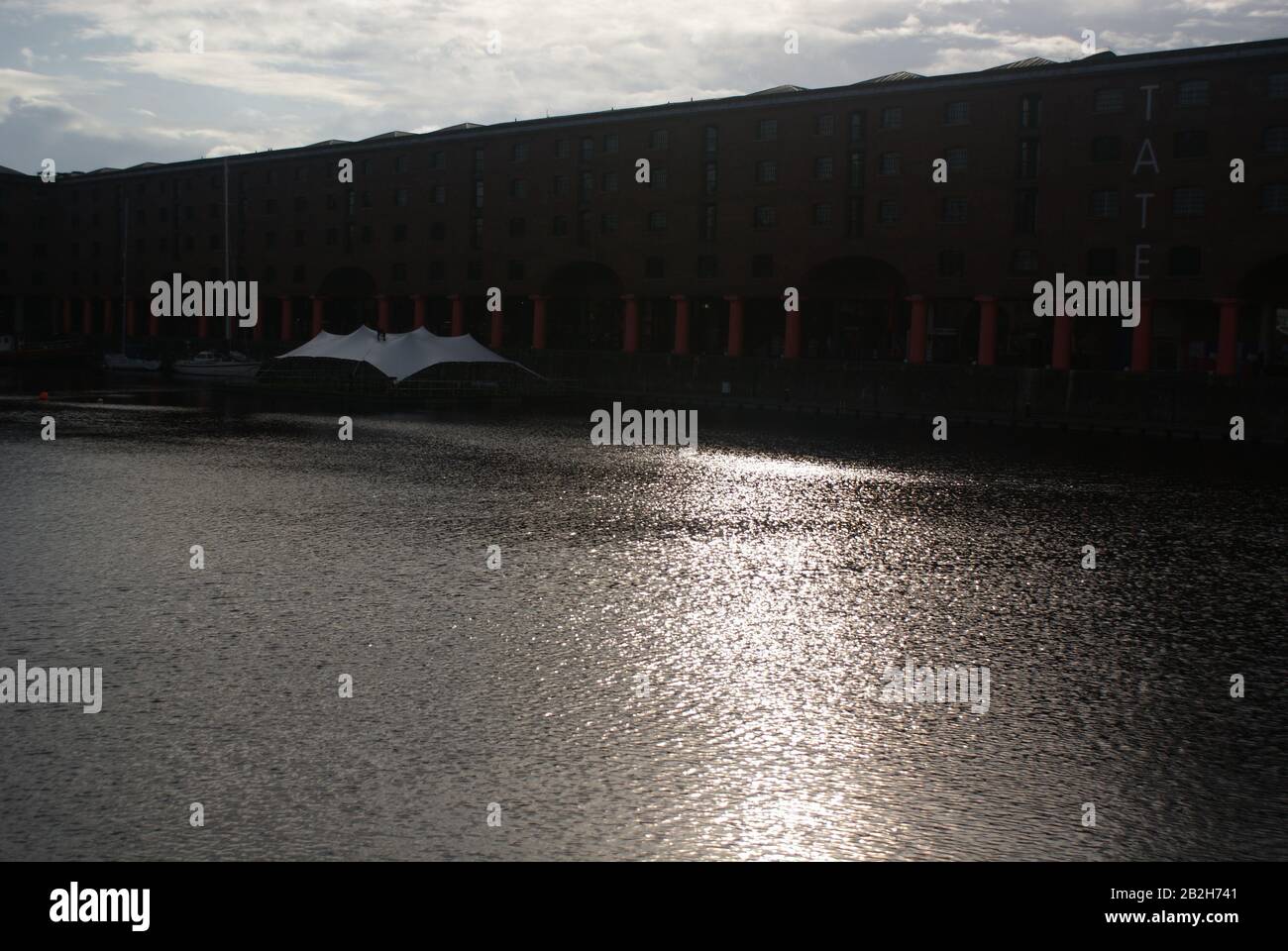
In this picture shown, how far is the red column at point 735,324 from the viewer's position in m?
63.3

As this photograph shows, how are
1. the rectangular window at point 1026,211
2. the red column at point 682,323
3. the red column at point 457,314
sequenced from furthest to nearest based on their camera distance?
the red column at point 457,314 < the red column at point 682,323 < the rectangular window at point 1026,211

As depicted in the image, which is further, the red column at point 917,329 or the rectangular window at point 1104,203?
the red column at point 917,329

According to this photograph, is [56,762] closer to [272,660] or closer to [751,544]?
[272,660]

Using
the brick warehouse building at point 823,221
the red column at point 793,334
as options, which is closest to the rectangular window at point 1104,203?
the brick warehouse building at point 823,221

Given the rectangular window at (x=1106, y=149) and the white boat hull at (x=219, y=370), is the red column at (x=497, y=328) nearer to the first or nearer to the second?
the white boat hull at (x=219, y=370)

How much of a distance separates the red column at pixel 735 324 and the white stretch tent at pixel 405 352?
1684cm

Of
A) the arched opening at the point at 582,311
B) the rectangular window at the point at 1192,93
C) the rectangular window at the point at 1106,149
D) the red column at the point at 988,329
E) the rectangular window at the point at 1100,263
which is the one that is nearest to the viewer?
the rectangular window at the point at 1192,93

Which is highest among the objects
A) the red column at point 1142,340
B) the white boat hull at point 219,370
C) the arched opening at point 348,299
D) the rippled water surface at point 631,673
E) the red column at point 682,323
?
the arched opening at point 348,299

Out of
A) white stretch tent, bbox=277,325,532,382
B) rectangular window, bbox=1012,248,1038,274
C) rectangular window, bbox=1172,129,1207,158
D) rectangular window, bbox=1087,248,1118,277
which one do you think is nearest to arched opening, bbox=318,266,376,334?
white stretch tent, bbox=277,325,532,382

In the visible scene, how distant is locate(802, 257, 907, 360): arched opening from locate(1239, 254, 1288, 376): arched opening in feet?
44.2

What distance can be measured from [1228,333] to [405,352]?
31.6 meters

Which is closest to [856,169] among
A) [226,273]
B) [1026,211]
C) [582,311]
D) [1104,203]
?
[1026,211]
